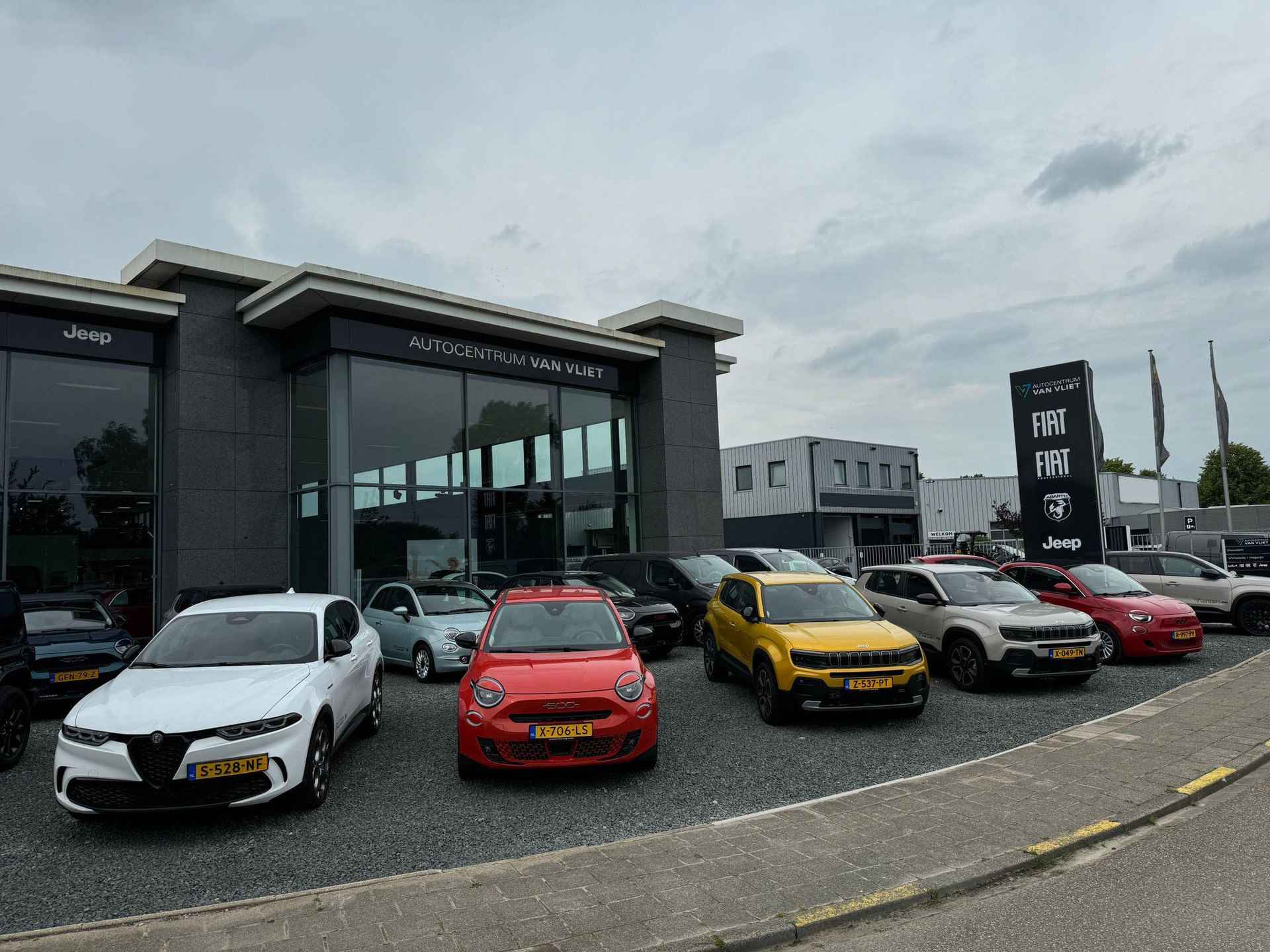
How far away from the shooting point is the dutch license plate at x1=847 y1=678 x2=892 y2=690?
8.02 meters

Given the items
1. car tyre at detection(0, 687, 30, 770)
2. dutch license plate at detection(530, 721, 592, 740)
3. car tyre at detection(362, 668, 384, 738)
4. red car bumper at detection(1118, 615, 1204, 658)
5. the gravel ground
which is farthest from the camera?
red car bumper at detection(1118, 615, 1204, 658)

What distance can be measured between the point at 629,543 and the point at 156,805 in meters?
16.5

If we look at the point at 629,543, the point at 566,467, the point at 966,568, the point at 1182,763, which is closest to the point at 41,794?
the point at 1182,763

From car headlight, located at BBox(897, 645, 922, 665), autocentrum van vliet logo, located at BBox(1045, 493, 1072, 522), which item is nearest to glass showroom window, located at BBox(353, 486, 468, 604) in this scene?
car headlight, located at BBox(897, 645, 922, 665)

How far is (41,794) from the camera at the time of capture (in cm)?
646

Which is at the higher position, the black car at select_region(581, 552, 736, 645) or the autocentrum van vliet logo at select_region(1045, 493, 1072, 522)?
the autocentrum van vliet logo at select_region(1045, 493, 1072, 522)

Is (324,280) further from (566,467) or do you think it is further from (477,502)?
(566,467)

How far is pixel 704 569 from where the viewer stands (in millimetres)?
15211

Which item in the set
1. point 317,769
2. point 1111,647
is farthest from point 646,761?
point 1111,647

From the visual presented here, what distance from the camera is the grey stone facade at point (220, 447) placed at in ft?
50.9

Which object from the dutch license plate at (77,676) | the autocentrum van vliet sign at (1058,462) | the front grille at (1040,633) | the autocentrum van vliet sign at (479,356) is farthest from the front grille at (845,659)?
the autocentrum van vliet sign at (479,356)

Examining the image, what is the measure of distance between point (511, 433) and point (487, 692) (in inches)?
518

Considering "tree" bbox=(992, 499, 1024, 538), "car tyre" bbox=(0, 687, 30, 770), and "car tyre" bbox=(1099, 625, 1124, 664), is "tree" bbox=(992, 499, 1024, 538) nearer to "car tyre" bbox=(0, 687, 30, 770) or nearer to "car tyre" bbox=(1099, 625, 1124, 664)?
"car tyre" bbox=(1099, 625, 1124, 664)

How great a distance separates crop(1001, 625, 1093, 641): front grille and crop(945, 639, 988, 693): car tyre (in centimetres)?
37
